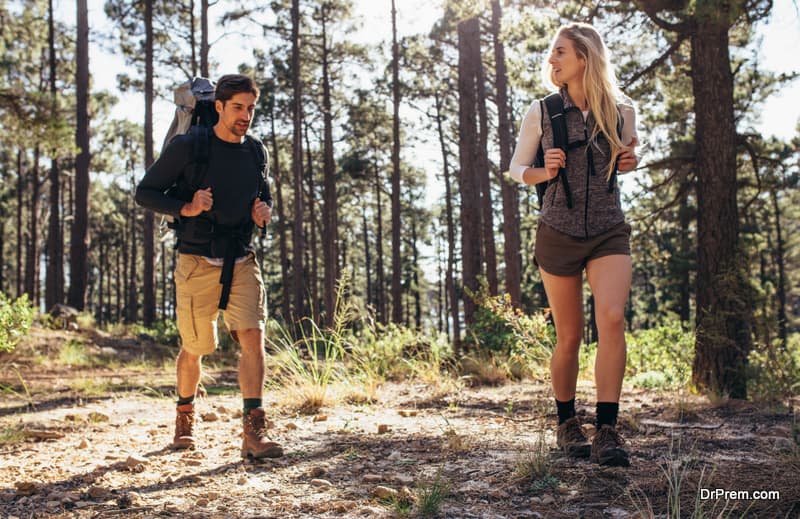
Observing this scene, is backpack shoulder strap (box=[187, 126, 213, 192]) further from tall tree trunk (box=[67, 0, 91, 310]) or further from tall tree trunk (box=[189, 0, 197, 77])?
tall tree trunk (box=[189, 0, 197, 77])

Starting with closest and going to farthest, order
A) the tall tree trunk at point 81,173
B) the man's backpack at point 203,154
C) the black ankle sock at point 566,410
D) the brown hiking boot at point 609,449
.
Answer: the brown hiking boot at point 609,449, the black ankle sock at point 566,410, the man's backpack at point 203,154, the tall tree trunk at point 81,173

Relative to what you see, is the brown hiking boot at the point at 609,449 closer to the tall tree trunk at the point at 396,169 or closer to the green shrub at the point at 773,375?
the green shrub at the point at 773,375

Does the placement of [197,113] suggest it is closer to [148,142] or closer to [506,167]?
[506,167]

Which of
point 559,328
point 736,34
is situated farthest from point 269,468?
point 736,34

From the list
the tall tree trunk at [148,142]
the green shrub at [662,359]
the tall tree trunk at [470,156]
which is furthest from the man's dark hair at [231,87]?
the tall tree trunk at [148,142]

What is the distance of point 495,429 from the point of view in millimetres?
4250

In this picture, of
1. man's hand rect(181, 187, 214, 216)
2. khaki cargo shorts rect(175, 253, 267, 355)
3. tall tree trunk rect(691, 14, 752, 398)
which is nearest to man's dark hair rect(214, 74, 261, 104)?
man's hand rect(181, 187, 214, 216)

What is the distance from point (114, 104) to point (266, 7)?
287 inches

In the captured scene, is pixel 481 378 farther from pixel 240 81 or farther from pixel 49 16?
pixel 49 16

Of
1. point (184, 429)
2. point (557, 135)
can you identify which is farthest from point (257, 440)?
point (557, 135)

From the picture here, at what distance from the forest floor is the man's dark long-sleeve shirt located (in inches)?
51.5

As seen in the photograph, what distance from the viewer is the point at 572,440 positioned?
3.33m

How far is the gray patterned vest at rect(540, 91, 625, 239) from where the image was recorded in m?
3.20

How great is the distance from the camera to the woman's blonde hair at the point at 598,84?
3.20 metres
